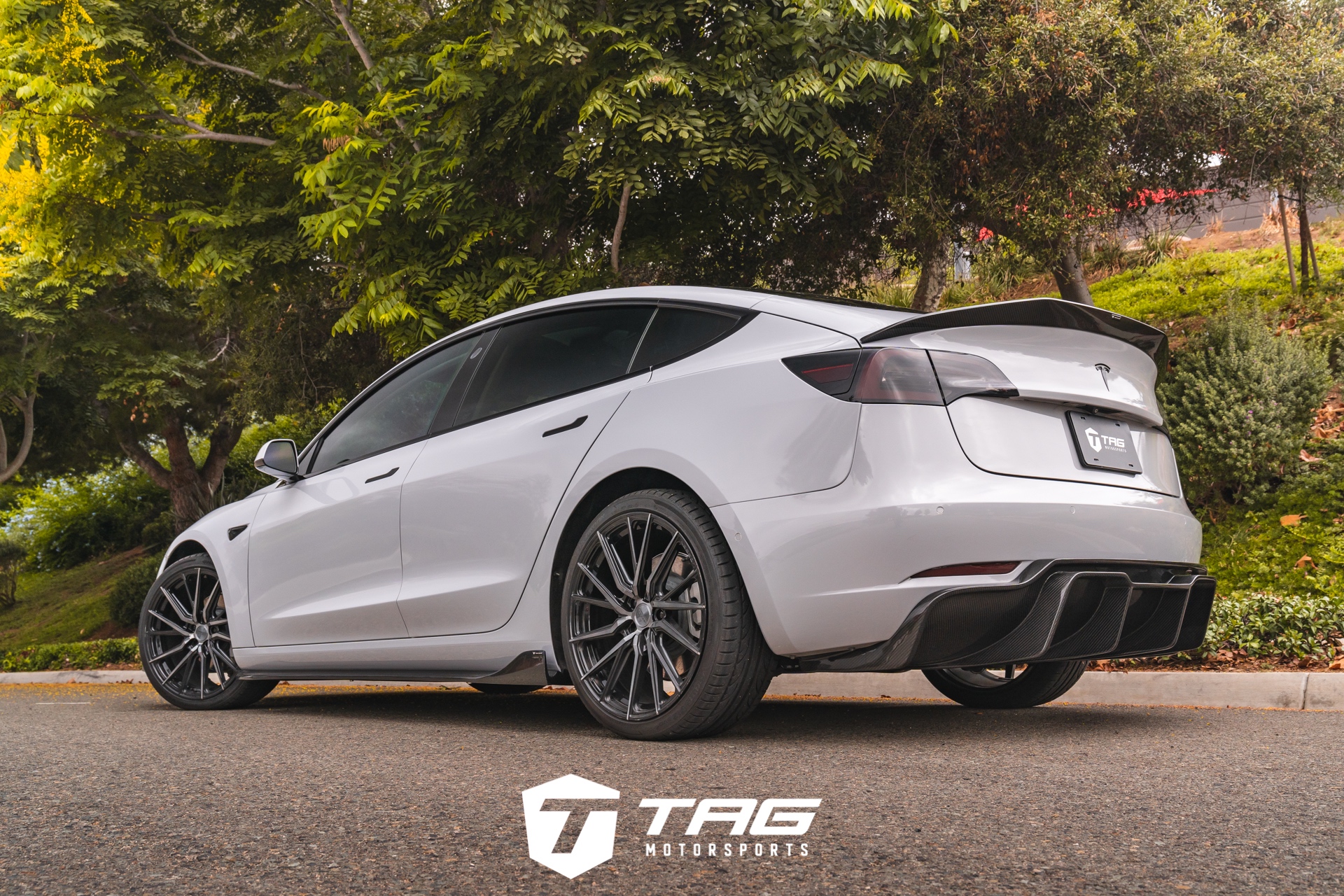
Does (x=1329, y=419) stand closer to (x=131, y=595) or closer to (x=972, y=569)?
(x=972, y=569)

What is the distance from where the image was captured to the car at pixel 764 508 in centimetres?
335

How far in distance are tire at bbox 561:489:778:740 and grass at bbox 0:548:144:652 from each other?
619 inches

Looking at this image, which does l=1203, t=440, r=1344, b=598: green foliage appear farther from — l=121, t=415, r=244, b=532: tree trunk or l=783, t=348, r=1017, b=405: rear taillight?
l=121, t=415, r=244, b=532: tree trunk

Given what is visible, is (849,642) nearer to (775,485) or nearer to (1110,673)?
(775,485)

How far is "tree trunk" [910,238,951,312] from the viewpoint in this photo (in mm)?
11786

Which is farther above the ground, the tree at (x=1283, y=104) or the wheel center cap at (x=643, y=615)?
the tree at (x=1283, y=104)

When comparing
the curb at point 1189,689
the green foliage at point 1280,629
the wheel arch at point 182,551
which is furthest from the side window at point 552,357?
the green foliage at point 1280,629

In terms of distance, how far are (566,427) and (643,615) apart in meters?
0.81

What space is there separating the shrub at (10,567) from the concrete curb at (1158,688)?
67.6 feet

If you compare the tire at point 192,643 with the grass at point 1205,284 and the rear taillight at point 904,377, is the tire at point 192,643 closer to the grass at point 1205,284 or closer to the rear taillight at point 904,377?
the rear taillight at point 904,377

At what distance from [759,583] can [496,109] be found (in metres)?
7.52

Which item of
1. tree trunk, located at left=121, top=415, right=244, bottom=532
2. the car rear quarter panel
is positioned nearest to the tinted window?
the car rear quarter panel

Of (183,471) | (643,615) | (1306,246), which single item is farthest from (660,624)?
(183,471)

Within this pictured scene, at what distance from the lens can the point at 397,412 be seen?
17.3 feet
